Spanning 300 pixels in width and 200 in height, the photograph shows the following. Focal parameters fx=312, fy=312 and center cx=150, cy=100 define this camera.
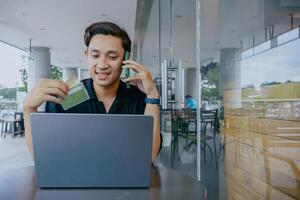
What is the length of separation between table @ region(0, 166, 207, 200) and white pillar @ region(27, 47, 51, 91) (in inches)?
368

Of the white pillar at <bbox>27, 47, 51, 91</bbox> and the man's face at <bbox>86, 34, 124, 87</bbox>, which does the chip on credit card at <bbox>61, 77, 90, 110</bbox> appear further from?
the white pillar at <bbox>27, 47, 51, 91</bbox>

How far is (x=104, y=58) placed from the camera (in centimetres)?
121

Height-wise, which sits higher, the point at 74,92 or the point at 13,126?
the point at 74,92

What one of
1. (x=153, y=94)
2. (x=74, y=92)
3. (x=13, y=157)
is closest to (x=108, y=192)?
(x=74, y=92)

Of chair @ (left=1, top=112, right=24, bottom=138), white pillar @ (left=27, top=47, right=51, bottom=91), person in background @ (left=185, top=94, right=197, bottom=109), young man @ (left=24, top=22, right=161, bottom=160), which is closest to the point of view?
young man @ (left=24, top=22, right=161, bottom=160)

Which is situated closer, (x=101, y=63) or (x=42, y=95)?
(x=42, y=95)

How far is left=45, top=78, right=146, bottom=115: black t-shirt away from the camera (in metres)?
1.26

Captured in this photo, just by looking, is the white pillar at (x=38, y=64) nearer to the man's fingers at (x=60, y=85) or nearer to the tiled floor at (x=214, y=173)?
the tiled floor at (x=214, y=173)

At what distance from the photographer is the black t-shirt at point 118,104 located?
1.26 metres

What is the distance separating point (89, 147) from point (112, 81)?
49cm

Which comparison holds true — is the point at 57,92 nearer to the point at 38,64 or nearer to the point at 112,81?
the point at 112,81

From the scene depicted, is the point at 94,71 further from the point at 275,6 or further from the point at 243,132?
the point at 243,132

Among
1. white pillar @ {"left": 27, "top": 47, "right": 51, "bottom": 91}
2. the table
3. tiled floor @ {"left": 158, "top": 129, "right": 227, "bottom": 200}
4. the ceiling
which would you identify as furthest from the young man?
white pillar @ {"left": 27, "top": 47, "right": 51, "bottom": 91}

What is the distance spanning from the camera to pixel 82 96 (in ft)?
3.41
